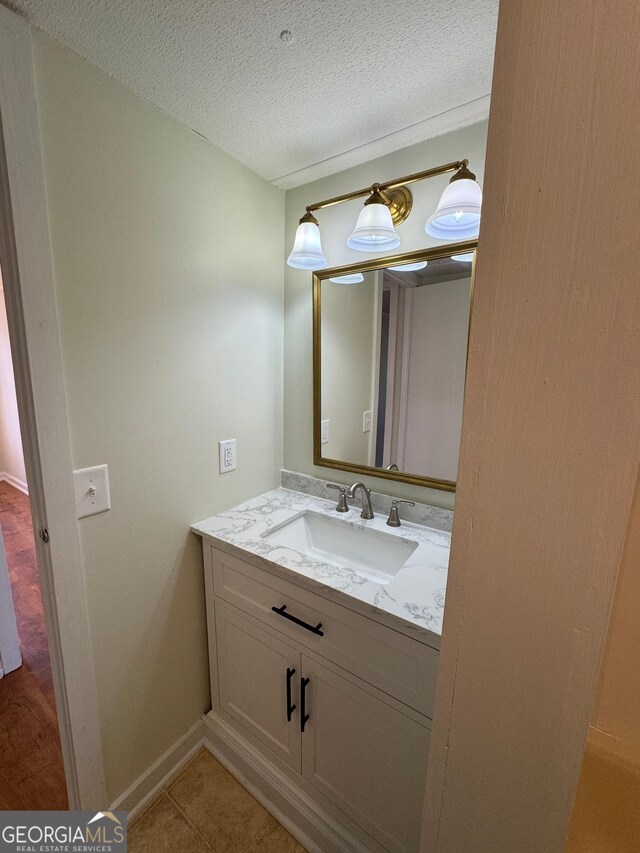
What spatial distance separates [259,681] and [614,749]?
1.05 m

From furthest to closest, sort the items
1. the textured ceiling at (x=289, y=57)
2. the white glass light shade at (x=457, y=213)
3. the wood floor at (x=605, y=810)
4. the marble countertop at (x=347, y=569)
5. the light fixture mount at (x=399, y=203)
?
the light fixture mount at (x=399, y=203) < the white glass light shade at (x=457, y=213) < the marble countertop at (x=347, y=569) < the textured ceiling at (x=289, y=57) < the wood floor at (x=605, y=810)

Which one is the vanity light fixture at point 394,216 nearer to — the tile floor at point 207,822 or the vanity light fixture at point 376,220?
the vanity light fixture at point 376,220

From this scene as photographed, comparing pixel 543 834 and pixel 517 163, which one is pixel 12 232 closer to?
pixel 517 163

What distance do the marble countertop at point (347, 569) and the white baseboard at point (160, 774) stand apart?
0.80 meters

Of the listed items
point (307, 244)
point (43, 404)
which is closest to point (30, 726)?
point (43, 404)

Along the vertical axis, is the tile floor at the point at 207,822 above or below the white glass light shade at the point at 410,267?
below

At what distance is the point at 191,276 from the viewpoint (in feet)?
3.84

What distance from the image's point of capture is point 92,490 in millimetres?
982

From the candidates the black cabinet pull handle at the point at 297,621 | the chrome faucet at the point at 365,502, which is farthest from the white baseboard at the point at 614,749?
the chrome faucet at the point at 365,502

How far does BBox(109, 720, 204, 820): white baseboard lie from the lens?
1.16 meters

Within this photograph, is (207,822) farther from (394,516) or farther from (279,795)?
(394,516)

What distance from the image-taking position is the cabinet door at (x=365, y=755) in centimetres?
90

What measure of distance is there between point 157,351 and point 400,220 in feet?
3.00

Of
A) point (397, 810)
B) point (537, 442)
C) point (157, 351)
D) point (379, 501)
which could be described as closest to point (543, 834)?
point (537, 442)
